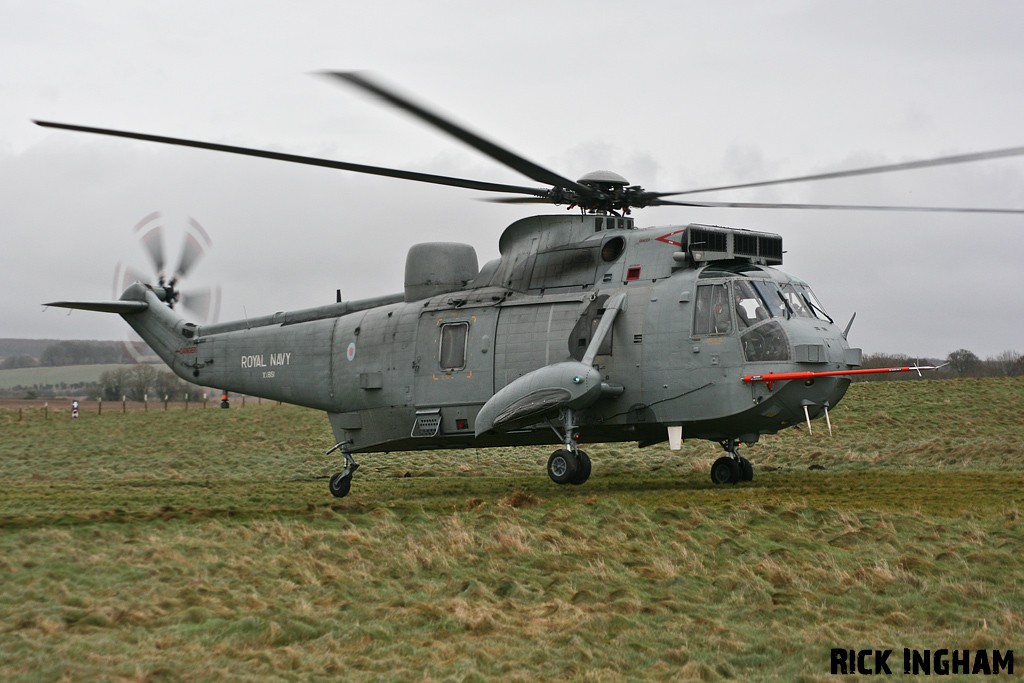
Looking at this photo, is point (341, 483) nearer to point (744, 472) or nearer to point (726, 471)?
point (726, 471)

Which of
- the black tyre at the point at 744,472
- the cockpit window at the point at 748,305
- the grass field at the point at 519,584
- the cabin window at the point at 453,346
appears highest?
the cockpit window at the point at 748,305

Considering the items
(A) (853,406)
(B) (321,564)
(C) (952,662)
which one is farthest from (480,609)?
(A) (853,406)

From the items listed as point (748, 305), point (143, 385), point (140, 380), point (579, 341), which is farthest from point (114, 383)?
point (748, 305)

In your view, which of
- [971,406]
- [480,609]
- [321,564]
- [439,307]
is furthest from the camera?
[971,406]

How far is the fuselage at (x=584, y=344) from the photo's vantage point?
1471 cm

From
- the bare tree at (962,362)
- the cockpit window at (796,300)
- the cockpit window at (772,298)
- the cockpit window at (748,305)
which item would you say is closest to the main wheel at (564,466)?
the cockpit window at (748,305)

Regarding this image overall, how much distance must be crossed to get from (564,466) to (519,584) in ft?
20.5

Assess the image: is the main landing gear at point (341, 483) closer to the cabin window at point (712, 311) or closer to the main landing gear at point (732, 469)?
the main landing gear at point (732, 469)

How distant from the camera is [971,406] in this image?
24984mm

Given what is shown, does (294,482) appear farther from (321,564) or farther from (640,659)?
(640,659)

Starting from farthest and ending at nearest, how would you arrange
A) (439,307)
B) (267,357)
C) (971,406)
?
(971,406)
(267,357)
(439,307)

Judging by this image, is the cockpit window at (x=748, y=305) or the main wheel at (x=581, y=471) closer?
the cockpit window at (x=748, y=305)

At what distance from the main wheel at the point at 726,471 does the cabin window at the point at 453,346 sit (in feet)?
16.4

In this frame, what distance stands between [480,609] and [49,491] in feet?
39.8
